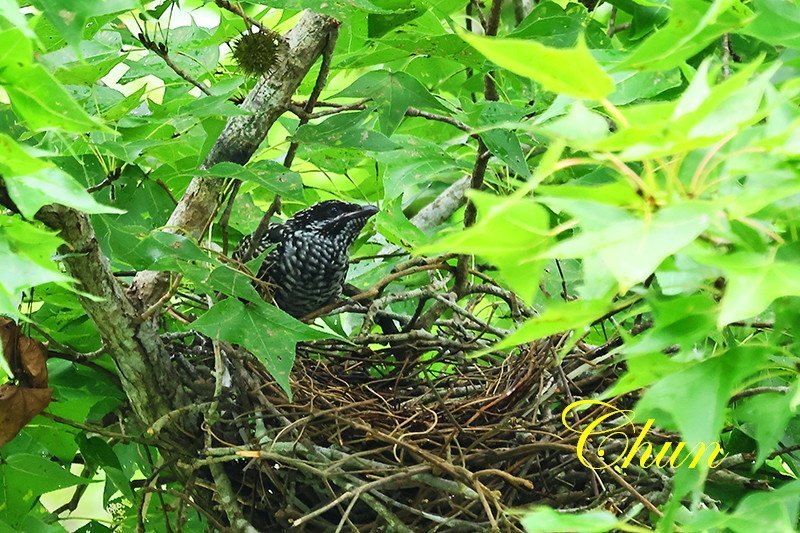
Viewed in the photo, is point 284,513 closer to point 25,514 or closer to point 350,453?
point 350,453

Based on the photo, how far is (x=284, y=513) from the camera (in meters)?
1.67

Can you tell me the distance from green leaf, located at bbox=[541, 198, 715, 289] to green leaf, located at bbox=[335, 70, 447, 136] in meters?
1.09

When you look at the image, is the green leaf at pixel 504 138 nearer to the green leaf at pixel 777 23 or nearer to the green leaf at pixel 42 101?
the green leaf at pixel 777 23

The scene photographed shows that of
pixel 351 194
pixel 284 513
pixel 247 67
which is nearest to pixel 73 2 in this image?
pixel 247 67

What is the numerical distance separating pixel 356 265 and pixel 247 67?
35.7 inches

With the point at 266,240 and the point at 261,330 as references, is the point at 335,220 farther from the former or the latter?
the point at 261,330

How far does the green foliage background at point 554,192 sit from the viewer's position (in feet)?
2.33

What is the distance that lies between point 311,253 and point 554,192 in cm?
150

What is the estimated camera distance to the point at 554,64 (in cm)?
71

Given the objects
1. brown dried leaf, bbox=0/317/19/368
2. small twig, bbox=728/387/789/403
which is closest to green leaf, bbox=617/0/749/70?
small twig, bbox=728/387/789/403

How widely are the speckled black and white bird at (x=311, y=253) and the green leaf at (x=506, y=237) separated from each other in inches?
56.0

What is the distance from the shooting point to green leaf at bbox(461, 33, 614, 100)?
2.26 ft
